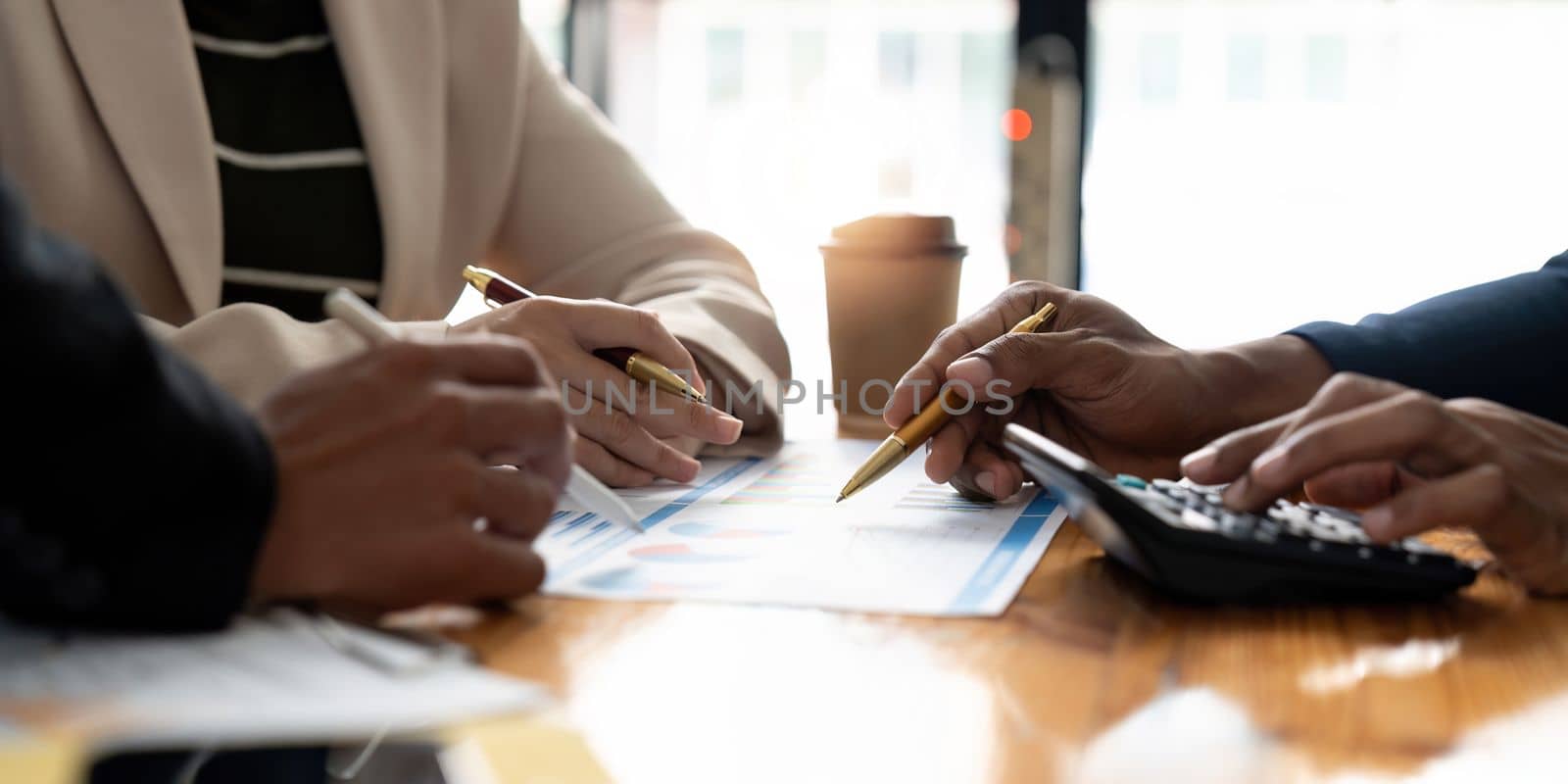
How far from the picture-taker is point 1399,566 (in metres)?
0.61

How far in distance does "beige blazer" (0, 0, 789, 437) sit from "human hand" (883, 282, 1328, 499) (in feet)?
0.68

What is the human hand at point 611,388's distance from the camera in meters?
0.87

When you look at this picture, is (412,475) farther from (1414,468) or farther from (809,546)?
(1414,468)

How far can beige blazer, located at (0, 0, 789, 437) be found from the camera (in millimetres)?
1021

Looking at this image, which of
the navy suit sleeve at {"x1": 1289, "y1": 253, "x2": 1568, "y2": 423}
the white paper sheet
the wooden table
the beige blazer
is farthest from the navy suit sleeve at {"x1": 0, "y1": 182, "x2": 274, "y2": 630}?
the navy suit sleeve at {"x1": 1289, "y1": 253, "x2": 1568, "y2": 423}

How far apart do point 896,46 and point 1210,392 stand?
115 inches

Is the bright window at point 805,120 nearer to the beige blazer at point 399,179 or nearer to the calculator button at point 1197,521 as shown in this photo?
the beige blazer at point 399,179

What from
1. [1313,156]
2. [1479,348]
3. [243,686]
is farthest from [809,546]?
[1313,156]

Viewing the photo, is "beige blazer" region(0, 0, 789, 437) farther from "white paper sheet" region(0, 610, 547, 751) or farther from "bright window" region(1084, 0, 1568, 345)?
"bright window" region(1084, 0, 1568, 345)

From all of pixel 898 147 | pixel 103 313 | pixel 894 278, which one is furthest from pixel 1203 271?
pixel 103 313

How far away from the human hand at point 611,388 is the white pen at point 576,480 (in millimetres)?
92

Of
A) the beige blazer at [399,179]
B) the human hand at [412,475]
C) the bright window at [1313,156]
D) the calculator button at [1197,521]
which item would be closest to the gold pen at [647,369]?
the beige blazer at [399,179]

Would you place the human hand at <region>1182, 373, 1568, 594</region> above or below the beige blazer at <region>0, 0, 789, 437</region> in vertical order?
below

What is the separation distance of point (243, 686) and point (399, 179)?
0.89 meters
